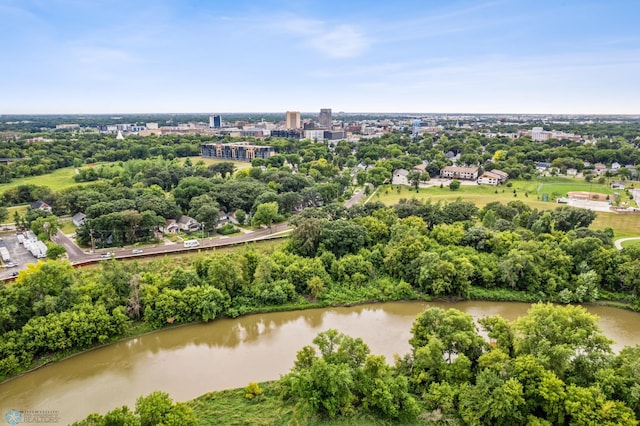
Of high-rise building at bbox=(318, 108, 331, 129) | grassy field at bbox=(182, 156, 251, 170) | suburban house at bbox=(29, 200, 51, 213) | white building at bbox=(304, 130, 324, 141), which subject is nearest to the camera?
suburban house at bbox=(29, 200, 51, 213)

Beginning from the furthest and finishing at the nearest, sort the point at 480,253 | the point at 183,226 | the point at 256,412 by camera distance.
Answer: the point at 183,226 → the point at 480,253 → the point at 256,412

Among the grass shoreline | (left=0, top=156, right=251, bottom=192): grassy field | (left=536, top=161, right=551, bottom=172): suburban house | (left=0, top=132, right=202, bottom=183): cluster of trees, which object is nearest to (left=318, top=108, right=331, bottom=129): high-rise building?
(left=0, top=132, right=202, bottom=183): cluster of trees

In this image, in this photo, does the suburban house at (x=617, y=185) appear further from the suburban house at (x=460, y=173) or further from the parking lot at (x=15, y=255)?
the parking lot at (x=15, y=255)

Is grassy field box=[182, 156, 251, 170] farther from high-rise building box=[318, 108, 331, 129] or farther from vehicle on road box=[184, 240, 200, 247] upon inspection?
high-rise building box=[318, 108, 331, 129]

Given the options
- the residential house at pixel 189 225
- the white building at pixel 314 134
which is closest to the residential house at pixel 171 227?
the residential house at pixel 189 225

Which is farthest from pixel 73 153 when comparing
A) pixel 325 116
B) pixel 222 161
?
pixel 325 116

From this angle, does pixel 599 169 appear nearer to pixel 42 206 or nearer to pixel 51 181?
pixel 42 206
